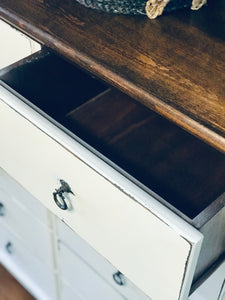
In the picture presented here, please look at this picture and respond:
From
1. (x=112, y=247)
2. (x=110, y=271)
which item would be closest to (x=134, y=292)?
(x=110, y=271)

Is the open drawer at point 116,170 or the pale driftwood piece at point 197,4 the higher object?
the pale driftwood piece at point 197,4

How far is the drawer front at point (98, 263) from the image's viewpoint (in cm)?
82

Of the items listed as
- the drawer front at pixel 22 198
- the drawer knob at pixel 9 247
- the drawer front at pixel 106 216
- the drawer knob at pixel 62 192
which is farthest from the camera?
the drawer knob at pixel 9 247

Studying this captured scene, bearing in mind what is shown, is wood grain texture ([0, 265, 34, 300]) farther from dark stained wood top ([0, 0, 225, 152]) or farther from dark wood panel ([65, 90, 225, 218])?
dark stained wood top ([0, 0, 225, 152])

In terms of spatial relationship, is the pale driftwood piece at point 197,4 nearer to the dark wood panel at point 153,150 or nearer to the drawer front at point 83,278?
the dark wood panel at point 153,150

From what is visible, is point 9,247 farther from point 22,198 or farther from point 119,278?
point 119,278

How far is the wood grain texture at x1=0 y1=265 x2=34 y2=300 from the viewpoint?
1265 millimetres

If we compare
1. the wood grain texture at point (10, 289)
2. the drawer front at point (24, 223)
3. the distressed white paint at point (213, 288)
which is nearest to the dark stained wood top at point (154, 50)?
the distressed white paint at point (213, 288)

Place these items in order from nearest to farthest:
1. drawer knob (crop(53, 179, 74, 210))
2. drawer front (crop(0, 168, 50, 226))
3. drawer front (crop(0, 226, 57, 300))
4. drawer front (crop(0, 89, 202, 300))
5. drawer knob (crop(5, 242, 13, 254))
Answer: drawer front (crop(0, 89, 202, 300)), drawer knob (crop(53, 179, 74, 210)), drawer front (crop(0, 168, 50, 226)), drawer front (crop(0, 226, 57, 300)), drawer knob (crop(5, 242, 13, 254))

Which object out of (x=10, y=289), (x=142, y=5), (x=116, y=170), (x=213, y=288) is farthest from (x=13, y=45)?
(x=10, y=289)

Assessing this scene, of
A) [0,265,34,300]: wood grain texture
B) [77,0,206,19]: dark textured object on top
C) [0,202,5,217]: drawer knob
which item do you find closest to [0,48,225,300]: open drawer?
[77,0,206,19]: dark textured object on top

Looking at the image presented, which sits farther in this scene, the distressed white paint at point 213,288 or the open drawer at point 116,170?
the distressed white paint at point 213,288

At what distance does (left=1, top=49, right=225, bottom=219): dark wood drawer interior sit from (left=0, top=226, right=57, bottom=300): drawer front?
407mm

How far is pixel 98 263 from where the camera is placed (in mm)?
866
